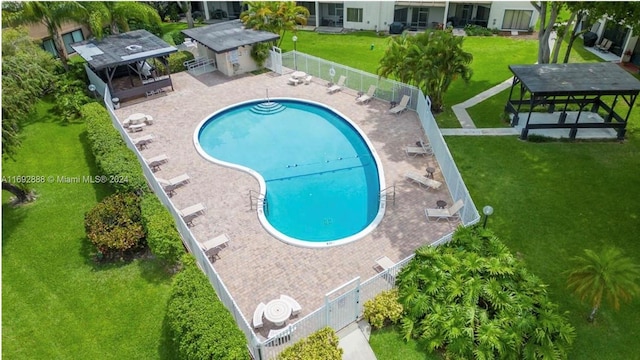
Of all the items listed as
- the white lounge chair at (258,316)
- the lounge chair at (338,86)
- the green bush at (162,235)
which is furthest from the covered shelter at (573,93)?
the green bush at (162,235)

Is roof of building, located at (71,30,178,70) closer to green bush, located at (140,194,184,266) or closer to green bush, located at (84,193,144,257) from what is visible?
green bush, located at (84,193,144,257)

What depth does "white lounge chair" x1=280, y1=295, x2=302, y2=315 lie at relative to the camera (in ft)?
44.8

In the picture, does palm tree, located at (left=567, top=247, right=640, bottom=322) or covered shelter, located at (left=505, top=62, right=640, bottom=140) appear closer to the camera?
palm tree, located at (left=567, top=247, right=640, bottom=322)

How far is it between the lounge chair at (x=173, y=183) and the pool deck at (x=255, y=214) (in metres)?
0.30

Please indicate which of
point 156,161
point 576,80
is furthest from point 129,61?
point 576,80

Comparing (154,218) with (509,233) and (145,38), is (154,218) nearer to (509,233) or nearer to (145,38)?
(509,233)

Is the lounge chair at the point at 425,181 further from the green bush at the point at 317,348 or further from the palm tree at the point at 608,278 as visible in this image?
the green bush at the point at 317,348

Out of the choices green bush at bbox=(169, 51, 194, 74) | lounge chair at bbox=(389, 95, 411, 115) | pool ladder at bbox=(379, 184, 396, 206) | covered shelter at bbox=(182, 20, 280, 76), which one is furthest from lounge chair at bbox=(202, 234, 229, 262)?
green bush at bbox=(169, 51, 194, 74)

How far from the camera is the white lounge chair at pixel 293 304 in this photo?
13641mm

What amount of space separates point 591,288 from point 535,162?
1041 centimetres

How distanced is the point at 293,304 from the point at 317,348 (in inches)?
77.7

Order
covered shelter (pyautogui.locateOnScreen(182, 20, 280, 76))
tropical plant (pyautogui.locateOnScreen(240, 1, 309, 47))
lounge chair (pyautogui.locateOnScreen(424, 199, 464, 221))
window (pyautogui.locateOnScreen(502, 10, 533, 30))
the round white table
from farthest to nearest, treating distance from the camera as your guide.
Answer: window (pyautogui.locateOnScreen(502, 10, 533, 30)) < tropical plant (pyautogui.locateOnScreen(240, 1, 309, 47)) < covered shelter (pyautogui.locateOnScreen(182, 20, 280, 76)) < lounge chair (pyautogui.locateOnScreen(424, 199, 464, 221)) < the round white table

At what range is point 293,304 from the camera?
45.3 feet

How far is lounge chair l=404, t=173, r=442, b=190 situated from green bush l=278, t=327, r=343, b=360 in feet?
31.0
